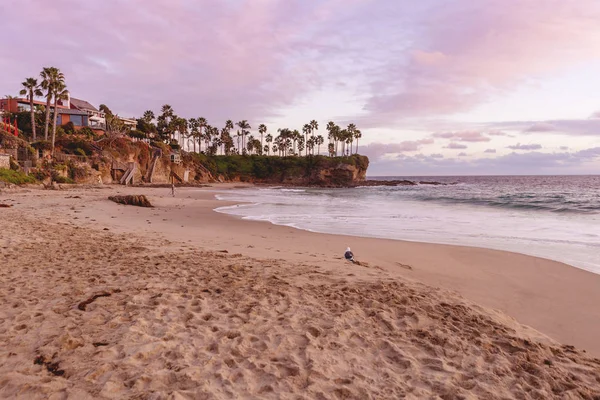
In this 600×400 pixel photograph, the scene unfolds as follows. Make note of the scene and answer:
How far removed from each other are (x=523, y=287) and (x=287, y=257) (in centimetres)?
543

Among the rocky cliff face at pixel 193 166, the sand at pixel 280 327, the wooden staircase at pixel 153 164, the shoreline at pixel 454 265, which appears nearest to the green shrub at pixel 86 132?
the rocky cliff face at pixel 193 166

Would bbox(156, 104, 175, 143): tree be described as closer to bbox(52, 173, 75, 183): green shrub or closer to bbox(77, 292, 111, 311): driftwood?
bbox(52, 173, 75, 183): green shrub

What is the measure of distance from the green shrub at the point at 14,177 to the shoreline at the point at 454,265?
2220 cm

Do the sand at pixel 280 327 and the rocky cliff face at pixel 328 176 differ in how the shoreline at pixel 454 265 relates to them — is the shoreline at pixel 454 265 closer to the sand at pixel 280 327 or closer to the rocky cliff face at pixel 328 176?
the sand at pixel 280 327

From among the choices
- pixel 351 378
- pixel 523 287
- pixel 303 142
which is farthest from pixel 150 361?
pixel 303 142

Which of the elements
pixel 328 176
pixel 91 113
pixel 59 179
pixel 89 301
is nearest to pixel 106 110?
pixel 91 113

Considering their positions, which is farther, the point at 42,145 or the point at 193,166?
the point at 193,166

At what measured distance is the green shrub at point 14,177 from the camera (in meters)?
30.5

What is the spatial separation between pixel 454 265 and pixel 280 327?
6.42m

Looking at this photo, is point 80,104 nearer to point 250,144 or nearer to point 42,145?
point 42,145

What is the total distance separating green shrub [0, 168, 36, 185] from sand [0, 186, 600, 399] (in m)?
28.1

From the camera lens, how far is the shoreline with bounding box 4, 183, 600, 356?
6.06 metres

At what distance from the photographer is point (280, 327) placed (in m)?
4.65

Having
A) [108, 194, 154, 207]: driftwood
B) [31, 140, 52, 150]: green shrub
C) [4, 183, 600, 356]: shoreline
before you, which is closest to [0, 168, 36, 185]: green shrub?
[31, 140, 52, 150]: green shrub
